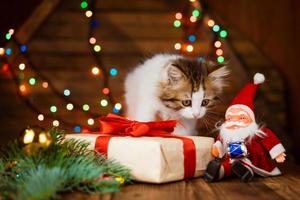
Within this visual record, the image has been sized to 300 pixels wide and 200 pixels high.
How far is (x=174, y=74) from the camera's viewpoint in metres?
1.06

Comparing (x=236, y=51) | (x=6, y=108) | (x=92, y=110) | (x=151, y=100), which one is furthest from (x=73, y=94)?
(x=236, y=51)

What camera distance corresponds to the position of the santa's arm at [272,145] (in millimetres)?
887

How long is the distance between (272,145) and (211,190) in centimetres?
19

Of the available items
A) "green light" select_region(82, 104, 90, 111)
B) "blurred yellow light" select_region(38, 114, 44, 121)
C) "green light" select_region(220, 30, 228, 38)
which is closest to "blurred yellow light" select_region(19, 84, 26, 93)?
"blurred yellow light" select_region(38, 114, 44, 121)

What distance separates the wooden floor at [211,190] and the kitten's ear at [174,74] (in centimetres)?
28

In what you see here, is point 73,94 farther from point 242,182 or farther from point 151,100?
point 242,182

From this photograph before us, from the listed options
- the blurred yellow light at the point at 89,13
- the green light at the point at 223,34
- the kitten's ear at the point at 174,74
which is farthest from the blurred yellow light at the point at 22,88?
the green light at the point at 223,34

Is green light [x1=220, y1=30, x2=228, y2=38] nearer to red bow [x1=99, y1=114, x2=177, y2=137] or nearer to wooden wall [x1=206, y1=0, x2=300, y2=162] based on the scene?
wooden wall [x1=206, y1=0, x2=300, y2=162]

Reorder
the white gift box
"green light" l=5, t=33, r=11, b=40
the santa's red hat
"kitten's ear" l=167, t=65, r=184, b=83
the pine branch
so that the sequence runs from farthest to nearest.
→ "green light" l=5, t=33, r=11, b=40, "kitten's ear" l=167, t=65, r=184, b=83, the santa's red hat, the white gift box, the pine branch

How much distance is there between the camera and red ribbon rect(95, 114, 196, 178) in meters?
0.88

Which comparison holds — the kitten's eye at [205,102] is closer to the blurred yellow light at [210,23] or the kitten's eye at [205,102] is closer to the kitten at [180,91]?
the kitten at [180,91]

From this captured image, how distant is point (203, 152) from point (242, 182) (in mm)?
102

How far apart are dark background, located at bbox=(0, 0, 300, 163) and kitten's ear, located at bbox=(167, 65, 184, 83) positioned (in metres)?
0.41

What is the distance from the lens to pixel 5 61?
141 cm
